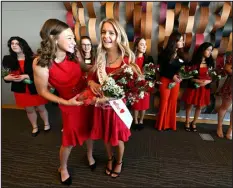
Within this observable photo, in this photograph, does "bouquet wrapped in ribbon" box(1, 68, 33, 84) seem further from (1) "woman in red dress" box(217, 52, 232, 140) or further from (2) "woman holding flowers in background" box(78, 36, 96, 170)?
(1) "woman in red dress" box(217, 52, 232, 140)

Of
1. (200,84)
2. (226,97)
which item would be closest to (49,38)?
(200,84)

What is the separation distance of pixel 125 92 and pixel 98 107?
30 cm

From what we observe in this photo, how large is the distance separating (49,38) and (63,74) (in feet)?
0.77

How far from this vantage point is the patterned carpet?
142 centimetres

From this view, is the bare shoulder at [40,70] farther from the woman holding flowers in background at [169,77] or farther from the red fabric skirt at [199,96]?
the red fabric skirt at [199,96]

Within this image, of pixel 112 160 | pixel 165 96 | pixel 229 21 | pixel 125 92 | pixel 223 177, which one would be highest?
pixel 229 21

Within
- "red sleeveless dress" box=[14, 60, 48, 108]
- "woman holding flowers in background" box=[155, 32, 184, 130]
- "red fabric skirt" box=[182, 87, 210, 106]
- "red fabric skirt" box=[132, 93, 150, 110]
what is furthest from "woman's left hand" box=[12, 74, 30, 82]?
"red fabric skirt" box=[182, 87, 210, 106]

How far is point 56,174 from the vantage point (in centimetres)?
148

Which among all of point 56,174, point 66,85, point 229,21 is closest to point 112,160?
point 56,174

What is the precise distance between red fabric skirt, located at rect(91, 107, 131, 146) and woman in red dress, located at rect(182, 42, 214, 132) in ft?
3.45

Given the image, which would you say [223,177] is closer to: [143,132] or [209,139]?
[209,139]

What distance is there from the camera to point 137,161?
1631mm

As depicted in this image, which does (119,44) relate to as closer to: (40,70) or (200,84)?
(40,70)

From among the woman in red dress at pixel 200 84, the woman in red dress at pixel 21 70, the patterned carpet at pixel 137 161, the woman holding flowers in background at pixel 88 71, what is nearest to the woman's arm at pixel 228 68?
the woman in red dress at pixel 200 84
